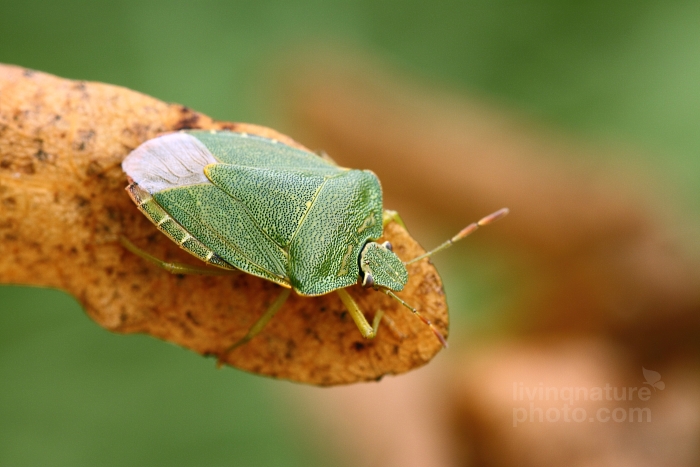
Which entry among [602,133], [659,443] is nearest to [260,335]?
[659,443]

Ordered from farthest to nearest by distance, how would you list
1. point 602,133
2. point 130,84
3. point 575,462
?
point 602,133, point 130,84, point 575,462

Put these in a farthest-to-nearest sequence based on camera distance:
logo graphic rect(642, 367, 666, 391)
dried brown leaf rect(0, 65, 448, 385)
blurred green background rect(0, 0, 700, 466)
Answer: logo graphic rect(642, 367, 666, 391) → blurred green background rect(0, 0, 700, 466) → dried brown leaf rect(0, 65, 448, 385)

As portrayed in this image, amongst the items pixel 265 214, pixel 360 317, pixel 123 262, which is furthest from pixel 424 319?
pixel 123 262

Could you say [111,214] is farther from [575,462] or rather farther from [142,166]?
[575,462]

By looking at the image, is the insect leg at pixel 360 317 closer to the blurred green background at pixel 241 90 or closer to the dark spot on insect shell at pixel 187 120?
the dark spot on insect shell at pixel 187 120

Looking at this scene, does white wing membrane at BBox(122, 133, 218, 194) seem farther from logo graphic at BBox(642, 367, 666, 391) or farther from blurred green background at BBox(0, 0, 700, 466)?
logo graphic at BBox(642, 367, 666, 391)

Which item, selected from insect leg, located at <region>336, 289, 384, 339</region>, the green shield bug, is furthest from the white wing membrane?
insect leg, located at <region>336, 289, 384, 339</region>

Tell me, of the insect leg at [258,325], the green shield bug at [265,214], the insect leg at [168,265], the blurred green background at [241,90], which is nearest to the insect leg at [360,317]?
the green shield bug at [265,214]
